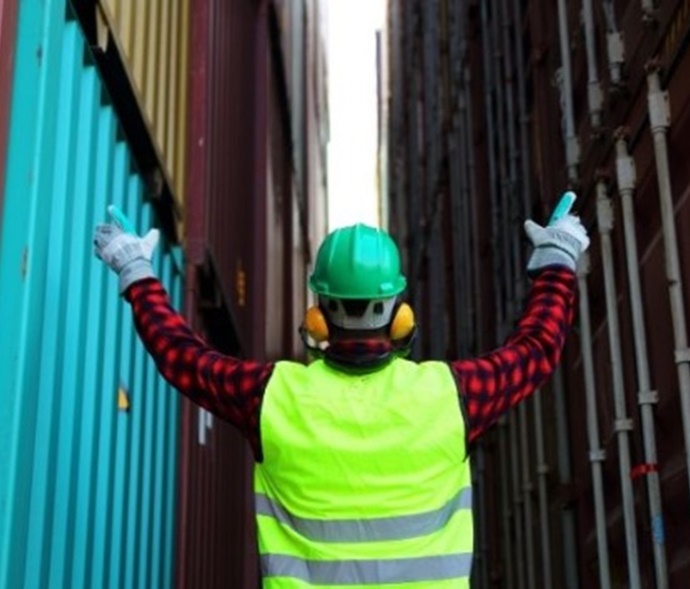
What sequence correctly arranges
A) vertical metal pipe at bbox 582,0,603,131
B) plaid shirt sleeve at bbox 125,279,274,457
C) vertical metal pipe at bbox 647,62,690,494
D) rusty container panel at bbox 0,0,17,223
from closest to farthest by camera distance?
plaid shirt sleeve at bbox 125,279,274,457 < rusty container panel at bbox 0,0,17,223 < vertical metal pipe at bbox 647,62,690,494 < vertical metal pipe at bbox 582,0,603,131

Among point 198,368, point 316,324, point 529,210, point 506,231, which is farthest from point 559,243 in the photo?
point 506,231

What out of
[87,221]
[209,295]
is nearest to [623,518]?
[87,221]

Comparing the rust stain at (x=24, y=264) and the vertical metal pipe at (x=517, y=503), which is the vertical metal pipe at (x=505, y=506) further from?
the rust stain at (x=24, y=264)

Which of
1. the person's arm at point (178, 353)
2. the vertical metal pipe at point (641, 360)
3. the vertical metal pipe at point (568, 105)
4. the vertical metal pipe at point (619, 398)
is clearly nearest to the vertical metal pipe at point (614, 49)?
the vertical metal pipe at point (641, 360)

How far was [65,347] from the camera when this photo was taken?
348cm

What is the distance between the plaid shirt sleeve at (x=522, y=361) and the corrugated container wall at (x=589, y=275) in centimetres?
100

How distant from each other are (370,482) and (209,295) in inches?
178

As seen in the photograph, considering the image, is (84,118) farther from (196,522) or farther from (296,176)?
(296,176)

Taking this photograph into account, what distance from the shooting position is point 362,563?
7.61 feet

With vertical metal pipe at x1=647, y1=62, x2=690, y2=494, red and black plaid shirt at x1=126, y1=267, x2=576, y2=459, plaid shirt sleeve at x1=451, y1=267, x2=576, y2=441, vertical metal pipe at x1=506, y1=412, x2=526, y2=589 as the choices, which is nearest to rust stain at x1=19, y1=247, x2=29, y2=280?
red and black plaid shirt at x1=126, y1=267, x2=576, y2=459

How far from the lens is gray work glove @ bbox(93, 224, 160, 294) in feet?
9.05

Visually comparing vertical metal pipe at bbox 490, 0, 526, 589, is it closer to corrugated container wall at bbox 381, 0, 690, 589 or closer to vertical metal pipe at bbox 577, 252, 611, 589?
corrugated container wall at bbox 381, 0, 690, 589

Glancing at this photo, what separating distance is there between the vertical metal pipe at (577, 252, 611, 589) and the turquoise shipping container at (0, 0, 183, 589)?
1.74m

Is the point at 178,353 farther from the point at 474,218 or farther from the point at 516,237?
the point at 474,218
